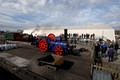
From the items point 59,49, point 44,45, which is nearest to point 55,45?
point 59,49

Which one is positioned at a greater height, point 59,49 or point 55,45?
point 55,45

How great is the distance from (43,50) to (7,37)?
16.9m

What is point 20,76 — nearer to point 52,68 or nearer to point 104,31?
point 52,68

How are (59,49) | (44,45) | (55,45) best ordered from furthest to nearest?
(44,45), (55,45), (59,49)

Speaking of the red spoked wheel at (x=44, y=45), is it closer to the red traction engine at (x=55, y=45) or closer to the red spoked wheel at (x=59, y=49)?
the red traction engine at (x=55, y=45)

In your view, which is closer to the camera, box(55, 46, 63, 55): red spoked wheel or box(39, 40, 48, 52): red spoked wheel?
box(55, 46, 63, 55): red spoked wheel

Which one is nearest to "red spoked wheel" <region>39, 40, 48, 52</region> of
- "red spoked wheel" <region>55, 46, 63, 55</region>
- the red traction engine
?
the red traction engine

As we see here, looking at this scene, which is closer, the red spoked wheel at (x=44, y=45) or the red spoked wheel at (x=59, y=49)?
the red spoked wheel at (x=59, y=49)

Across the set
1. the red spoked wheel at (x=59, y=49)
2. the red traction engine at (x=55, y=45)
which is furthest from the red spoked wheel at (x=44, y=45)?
the red spoked wheel at (x=59, y=49)

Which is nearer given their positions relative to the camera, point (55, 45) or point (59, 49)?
point (59, 49)

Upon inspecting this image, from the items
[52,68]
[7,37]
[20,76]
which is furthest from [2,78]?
[7,37]

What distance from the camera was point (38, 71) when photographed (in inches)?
186

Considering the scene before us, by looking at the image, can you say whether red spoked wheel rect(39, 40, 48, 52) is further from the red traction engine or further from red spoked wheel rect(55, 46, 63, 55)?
red spoked wheel rect(55, 46, 63, 55)

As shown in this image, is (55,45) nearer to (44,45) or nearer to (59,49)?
(59,49)
